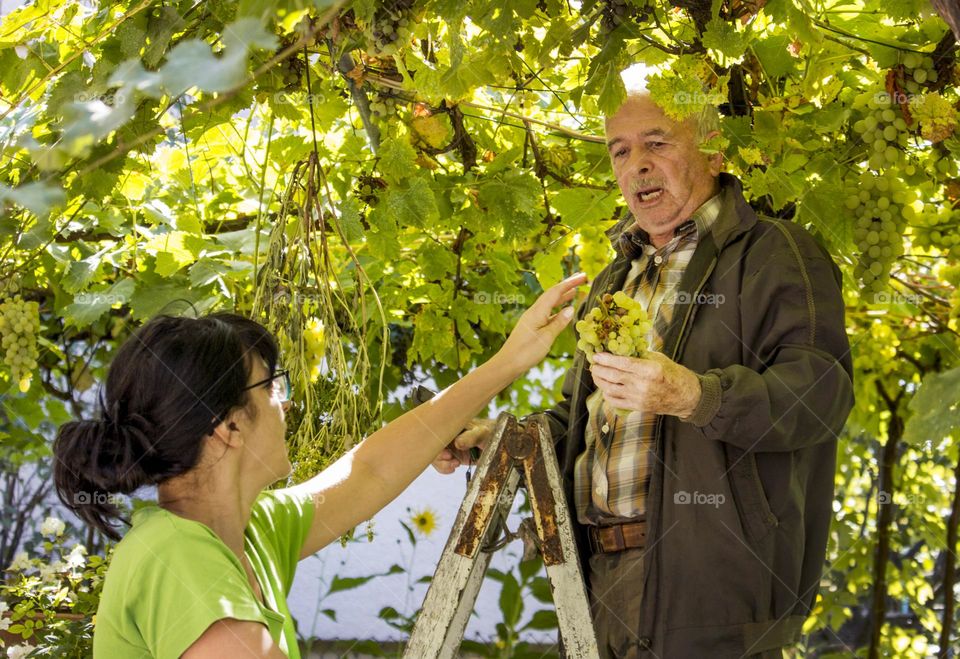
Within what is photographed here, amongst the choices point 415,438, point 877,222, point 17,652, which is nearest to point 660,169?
point 877,222

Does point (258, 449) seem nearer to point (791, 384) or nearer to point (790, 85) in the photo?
point (791, 384)

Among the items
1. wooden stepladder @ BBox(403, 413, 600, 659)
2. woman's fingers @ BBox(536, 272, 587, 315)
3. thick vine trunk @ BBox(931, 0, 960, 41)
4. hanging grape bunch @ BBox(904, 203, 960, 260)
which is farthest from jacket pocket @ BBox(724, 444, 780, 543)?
hanging grape bunch @ BBox(904, 203, 960, 260)

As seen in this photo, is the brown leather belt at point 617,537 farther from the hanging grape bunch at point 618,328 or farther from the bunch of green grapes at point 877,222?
the bunch of green grapes at point 877,222

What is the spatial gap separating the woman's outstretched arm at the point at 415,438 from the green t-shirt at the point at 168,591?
355mm

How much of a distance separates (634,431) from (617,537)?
196 mm

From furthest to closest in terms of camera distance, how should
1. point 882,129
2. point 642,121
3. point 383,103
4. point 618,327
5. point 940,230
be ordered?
point 940,230 < point 383,103 < point 642,121 < point 882,129 < point 618,327

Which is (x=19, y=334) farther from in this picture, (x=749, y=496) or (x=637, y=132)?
(x=749, y=496)

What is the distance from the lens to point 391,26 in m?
1.95

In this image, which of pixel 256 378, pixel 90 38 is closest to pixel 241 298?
pixel 90 38

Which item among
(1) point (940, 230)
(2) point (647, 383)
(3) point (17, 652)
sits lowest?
(3) point (17, 652)

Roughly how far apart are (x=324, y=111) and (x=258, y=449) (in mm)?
1015

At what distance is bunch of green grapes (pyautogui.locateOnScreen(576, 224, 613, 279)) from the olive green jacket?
2.55 feet

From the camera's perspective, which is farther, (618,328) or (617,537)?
(617,537)

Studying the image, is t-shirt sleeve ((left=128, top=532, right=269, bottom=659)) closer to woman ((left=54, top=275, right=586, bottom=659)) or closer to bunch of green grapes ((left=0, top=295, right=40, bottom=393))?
woman ((left=54, top=275, right=586, bottom=659))
